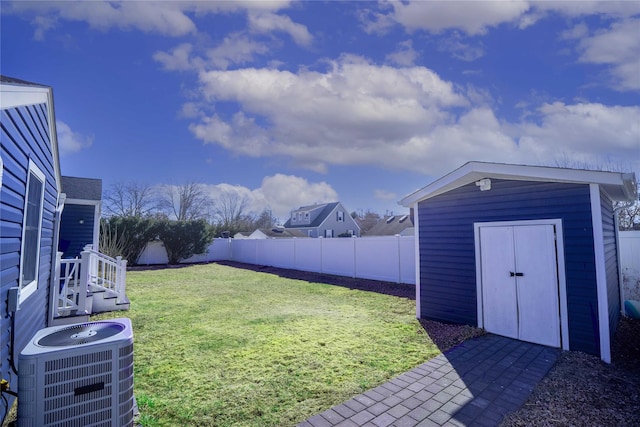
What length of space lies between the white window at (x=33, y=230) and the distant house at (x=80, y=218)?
741 centimetres

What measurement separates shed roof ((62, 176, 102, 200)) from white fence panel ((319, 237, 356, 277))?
9.00 meters

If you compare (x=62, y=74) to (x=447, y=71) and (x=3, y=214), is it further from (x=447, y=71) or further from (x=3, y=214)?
(x=447, y=71)

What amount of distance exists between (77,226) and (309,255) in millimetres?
9331

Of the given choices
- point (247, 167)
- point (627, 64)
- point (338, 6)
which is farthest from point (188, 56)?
point (247, 167)

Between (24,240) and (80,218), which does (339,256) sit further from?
(24,240)

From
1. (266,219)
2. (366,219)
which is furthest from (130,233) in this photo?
(366,219)

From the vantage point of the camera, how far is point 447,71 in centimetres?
794

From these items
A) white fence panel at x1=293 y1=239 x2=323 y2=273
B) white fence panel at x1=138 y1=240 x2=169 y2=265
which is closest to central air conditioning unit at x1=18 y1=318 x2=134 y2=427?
white fence panel at x1=293 y1=239 x2=323 y2=273

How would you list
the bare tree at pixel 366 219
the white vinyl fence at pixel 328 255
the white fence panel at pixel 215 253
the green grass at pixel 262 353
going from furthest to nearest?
the bare tree at pixel 366 219 < the white fence panel at pixel 215 253 < the white vinyl fence at pixel 328 255 < the green grass at pixel 262 353

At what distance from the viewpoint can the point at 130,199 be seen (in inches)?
1089

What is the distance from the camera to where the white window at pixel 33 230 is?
3.53 m

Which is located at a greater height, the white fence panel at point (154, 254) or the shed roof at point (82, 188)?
the shed roof at point (82, 188)

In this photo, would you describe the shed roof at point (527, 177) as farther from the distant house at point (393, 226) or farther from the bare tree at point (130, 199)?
the bare tree at point (130, 199)

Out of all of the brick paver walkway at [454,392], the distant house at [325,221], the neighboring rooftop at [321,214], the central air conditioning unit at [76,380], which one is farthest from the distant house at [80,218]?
the neighboring rooftop at [321,214]
